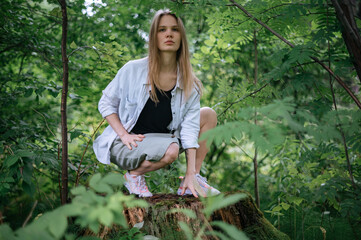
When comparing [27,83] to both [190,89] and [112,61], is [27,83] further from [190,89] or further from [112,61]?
[190,89]

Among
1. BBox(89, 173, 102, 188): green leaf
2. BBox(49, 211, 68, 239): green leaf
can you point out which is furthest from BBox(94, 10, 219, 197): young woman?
BBox(49, 211, 68, 239): green leaf

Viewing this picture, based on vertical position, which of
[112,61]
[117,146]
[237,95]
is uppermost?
[112,61]

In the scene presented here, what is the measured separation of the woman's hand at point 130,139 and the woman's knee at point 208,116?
23.4 inches

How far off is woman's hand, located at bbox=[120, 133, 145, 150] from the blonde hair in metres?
0.35

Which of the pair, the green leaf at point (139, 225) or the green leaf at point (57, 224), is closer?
the green leaf at point (57, 224)

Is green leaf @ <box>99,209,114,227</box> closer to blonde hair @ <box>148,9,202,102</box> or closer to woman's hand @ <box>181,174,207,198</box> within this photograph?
woman's hand @ <box>181,174,207,198</box>

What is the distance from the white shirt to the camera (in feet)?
8.93

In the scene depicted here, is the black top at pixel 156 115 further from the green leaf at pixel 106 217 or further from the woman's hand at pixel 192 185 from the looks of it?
the green leaf at pixel 106 217

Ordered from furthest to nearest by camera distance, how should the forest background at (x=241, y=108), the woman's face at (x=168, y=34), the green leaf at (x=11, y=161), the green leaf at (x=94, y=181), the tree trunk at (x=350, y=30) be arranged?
the woman's face at (x=168, y=34) < the green leaf at (x=11, y=161) < the tree trunk at (x=350, y=30) < the forest background at (x=241, y=108) < the green leaf at (x=94, y=181)

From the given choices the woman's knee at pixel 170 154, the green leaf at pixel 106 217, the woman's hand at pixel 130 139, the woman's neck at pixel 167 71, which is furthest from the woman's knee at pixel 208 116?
the green leaf at pixel 106 217

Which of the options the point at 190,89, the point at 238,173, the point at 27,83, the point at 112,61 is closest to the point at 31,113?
the point at 27,83

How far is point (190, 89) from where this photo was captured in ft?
9.20

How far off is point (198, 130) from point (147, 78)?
62 cm

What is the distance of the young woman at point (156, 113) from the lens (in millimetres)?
2617
